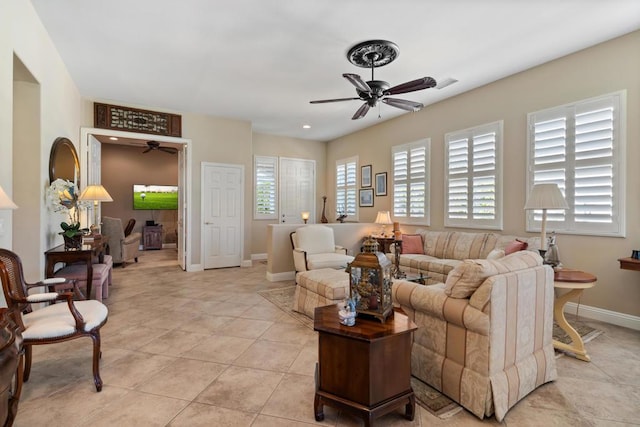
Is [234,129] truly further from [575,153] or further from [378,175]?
[575,153]

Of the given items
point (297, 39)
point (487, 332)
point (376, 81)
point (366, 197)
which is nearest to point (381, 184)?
point (366, 197)

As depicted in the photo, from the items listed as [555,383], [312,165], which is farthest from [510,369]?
[312,165]

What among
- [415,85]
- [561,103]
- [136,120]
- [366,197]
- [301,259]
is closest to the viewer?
[415,85]

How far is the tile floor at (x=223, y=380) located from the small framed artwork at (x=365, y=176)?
438 cm

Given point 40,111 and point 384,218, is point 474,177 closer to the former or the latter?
point 384,218

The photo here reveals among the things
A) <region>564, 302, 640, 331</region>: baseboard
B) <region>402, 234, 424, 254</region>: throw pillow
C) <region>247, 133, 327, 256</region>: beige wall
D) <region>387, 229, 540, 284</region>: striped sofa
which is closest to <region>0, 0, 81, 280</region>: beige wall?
<region>247, 133, 327, 256</region>: beige wall

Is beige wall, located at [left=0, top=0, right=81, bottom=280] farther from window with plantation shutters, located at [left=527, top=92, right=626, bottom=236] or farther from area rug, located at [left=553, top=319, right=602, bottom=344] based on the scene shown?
window with plantation shutters, located at [left=527, top=92, right=626, bottom=236]

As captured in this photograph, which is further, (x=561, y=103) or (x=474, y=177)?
(x=474, y=177)

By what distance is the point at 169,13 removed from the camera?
3.07m

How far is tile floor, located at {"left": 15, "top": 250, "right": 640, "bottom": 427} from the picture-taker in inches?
76.8

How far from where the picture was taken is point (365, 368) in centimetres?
176

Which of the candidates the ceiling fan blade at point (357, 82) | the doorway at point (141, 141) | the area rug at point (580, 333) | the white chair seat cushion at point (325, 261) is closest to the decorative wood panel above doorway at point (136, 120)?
the doorway at point (141, 141)

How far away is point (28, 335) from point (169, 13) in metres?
2.92

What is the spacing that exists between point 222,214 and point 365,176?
332 cm
